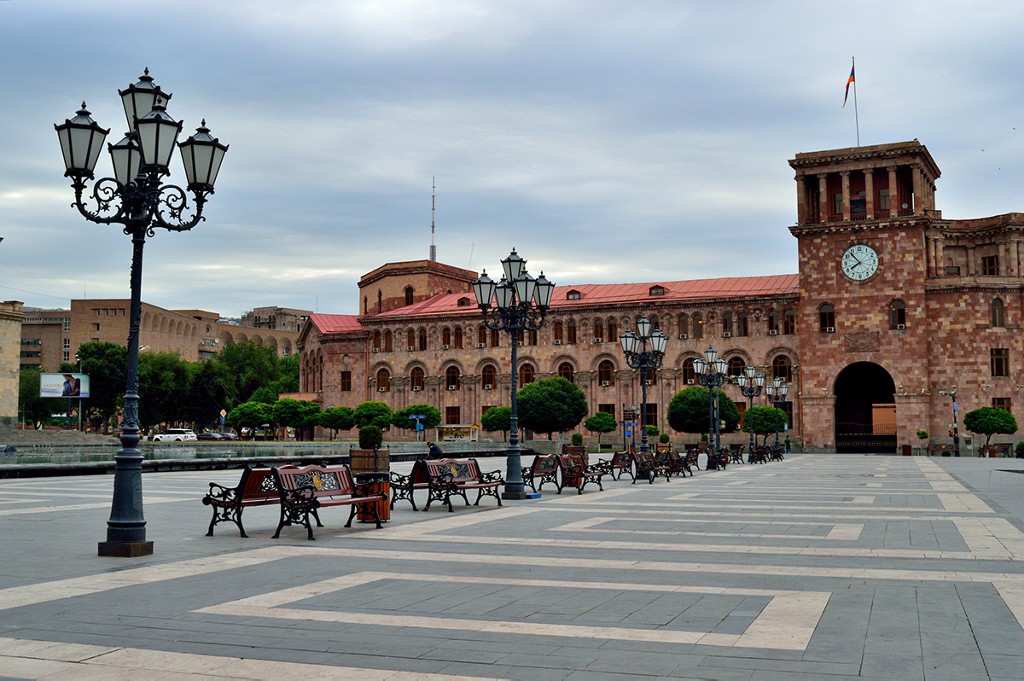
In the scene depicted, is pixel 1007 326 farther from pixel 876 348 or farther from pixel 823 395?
pixel 823 395

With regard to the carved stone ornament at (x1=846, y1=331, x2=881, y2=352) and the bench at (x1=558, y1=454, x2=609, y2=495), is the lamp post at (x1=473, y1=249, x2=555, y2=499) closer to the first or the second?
the bench at (x1=558, y1=454, x2=609, y2=495)

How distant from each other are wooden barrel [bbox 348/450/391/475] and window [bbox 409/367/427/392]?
2656 inches

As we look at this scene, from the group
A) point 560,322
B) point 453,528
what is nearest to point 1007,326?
point 560,322

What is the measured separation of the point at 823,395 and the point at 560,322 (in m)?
21.7

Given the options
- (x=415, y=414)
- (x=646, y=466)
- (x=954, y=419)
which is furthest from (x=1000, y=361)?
(x=646, y=466)

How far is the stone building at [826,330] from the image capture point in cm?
6431

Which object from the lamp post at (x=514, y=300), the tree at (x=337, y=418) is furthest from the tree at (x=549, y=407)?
the lamp post at (x=514, y=300)

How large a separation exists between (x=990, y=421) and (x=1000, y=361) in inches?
286

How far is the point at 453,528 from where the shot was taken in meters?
13.6

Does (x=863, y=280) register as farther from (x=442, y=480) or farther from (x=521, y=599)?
(x=521, y=599)

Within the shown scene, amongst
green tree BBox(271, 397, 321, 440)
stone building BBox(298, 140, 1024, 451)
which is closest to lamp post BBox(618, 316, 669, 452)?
stone building BBox(298, 140, 1024, 451)

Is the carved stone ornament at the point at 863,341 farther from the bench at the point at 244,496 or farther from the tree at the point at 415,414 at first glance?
the bench at the point at 244,496

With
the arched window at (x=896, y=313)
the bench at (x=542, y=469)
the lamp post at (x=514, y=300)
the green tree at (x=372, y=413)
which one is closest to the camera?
the lamp post at (x=514, y=300)

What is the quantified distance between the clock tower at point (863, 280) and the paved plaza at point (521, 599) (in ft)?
174
